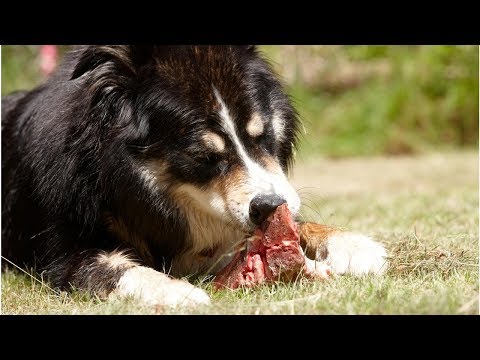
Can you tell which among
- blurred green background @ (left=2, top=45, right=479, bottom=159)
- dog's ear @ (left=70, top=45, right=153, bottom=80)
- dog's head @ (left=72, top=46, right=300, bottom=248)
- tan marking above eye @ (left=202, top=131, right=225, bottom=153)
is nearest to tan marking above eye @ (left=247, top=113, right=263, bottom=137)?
dog's head @ (left=72, top=46, right=300, bottom=248)

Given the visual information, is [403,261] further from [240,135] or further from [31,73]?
[31,73]

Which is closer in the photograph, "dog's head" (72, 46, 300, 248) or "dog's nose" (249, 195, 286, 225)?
"dog's nose" (249, 195, 286, 225)

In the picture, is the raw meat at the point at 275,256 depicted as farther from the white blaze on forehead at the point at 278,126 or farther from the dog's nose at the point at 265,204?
the white blaze on forehead at the point at 278,126

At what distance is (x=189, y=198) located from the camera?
4.21 meters

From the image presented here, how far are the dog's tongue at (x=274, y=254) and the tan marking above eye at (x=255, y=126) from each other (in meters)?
0.46

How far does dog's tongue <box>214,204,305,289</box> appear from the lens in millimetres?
3891

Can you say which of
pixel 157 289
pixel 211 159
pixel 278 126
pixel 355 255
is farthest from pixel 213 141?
pixel 355 255

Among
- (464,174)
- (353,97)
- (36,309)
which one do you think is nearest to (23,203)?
(36,309)

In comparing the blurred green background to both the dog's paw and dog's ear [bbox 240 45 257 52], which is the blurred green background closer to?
dog's ear [bbox 240 45 257 52]

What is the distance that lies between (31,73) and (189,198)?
7.83 metres

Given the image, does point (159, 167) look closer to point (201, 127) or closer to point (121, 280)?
point (201, 127)

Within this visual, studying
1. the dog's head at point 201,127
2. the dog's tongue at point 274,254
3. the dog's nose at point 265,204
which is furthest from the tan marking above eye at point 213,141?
the dog's tongue at point 274,254

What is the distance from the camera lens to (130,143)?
4172 millimetres

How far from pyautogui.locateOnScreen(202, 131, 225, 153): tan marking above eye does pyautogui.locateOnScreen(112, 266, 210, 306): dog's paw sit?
69 cm
